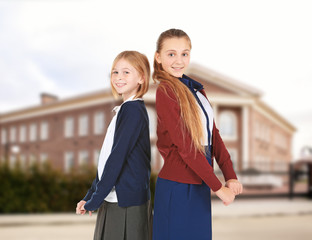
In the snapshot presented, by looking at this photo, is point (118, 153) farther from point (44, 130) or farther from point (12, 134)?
point (12, 134)

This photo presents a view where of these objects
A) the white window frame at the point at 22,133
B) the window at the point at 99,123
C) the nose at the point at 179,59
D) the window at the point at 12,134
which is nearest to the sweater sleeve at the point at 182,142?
the nose at the point at 179,59

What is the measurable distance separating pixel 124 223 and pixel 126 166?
0.39 metres

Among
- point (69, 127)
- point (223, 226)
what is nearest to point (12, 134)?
point (69, 127)

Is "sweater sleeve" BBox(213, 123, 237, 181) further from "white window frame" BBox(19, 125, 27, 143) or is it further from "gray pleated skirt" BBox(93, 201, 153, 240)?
"white window frame" BBox(19, 125, 27, 143)

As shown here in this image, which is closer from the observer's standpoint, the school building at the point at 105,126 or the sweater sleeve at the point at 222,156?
the sweater sleeve at the point at 222,156

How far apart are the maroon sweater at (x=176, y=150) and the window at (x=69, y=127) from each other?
85.1 feet

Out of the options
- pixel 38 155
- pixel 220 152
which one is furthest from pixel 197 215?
pixel 38 155

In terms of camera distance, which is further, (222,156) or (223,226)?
(223,226)

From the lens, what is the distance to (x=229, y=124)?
23219 millimetres

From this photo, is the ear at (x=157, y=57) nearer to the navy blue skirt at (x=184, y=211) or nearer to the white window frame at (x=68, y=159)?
the navy blue skirt at (x=184, y=211)

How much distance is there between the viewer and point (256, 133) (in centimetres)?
2652

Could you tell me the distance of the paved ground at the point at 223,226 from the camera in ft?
22.5

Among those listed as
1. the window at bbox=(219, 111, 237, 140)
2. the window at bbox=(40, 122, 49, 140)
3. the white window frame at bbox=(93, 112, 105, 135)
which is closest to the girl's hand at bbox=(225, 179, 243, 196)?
the window at bbox=(219, 111, 237, 140)

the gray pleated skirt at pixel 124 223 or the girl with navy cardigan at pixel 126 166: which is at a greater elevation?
the girl with navy cardigan at pixel 126 166
